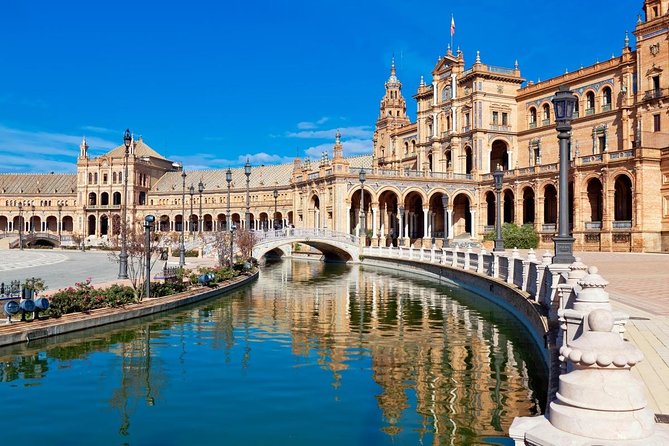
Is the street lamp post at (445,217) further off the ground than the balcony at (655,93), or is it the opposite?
the balcony at (655,93)

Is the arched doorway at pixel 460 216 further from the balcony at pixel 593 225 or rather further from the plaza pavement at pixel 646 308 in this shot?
the plaza pavement at pixel 646 308

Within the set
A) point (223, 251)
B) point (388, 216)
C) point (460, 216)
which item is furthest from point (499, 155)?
point (223, 251)

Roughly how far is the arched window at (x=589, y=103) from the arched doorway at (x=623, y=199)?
389 inches

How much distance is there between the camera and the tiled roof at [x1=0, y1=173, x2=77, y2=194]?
408 feet

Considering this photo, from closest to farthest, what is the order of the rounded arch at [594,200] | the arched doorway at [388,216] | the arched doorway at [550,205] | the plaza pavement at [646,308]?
the plaza pavement at [646,308], the rounded arch at [594,200], the arched doorway at [550,205], the arched doorway at [388,216]

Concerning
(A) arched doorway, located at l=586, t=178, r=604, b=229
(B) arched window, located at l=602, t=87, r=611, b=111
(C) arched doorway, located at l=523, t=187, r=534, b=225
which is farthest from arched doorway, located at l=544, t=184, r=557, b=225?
(B) arched window, located at l=602, t=87, r=611, b=111

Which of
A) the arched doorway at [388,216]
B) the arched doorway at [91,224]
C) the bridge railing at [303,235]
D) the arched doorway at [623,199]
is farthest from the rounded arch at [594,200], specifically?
the arched doorway at [91,224]

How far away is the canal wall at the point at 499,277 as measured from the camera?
1422 centimetres

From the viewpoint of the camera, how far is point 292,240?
161 ft

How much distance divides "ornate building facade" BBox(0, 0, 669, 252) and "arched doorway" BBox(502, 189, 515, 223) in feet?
0.35

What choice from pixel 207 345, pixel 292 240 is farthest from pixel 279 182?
pixel 207 345

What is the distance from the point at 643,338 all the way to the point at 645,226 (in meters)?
39.9

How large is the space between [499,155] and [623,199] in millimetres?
18885

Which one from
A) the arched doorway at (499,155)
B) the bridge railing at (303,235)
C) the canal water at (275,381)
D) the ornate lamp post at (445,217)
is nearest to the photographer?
the canal water at (275,381)
